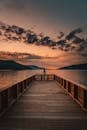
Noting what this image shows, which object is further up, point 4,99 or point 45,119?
point 4,99

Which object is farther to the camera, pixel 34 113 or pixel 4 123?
pixel 34 113

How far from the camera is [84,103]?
38.3ft

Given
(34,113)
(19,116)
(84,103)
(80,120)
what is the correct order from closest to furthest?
(80,120) < (19,116) < (34,113) < (84,103)

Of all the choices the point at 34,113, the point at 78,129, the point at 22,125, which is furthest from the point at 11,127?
the point at 34,113

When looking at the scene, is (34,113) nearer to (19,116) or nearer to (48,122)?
(19,116)

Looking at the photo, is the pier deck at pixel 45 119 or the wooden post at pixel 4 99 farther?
the wooden post at pixel 4 99

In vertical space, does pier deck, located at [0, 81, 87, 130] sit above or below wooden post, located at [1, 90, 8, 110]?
below

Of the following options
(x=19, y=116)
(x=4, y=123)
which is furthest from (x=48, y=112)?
(x=4, y=123)

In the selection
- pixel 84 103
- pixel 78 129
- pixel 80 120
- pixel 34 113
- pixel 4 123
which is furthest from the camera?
pixel 84 103

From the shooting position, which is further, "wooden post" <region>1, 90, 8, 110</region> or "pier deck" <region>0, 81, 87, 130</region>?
"wooden post" <region>1, 90, 8, 110</region>

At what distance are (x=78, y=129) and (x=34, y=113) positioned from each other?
10.1 ft

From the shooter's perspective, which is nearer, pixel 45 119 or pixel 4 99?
pixel 45 119

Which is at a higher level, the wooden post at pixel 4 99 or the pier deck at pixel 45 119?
the wooden post at pixel 4 99

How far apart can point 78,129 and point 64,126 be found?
1.79 ft
